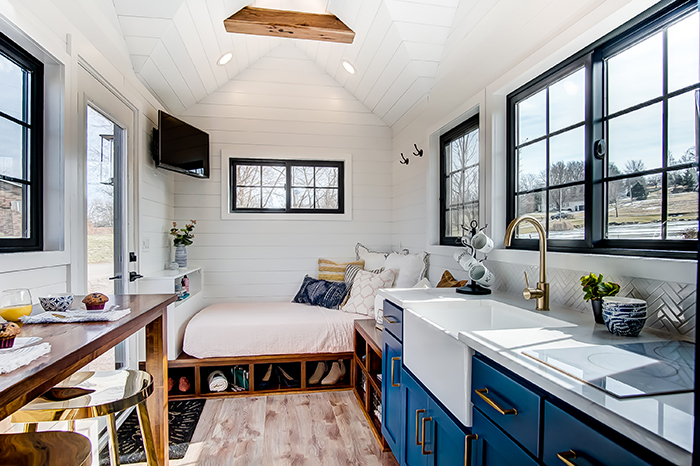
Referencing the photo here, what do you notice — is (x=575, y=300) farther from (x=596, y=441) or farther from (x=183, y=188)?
(x=183, y=188)

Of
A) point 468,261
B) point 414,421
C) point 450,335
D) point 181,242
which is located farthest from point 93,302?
point 181,242

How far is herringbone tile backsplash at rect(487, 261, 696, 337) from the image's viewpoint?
1197 mm

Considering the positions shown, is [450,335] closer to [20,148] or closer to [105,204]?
[20,148]

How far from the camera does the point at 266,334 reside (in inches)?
125

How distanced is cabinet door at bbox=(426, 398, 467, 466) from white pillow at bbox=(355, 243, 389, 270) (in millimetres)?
2410

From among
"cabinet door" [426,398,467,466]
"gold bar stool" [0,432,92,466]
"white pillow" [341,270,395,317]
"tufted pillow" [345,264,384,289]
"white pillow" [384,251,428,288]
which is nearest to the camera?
"gold bar stool" [0,432,92,466]

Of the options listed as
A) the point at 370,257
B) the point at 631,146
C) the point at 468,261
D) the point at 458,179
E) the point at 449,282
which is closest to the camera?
the point at 631,146

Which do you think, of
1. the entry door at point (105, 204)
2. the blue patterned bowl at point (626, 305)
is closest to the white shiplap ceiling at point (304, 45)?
the entry door at point (105, 204)

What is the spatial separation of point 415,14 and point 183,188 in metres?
2.66

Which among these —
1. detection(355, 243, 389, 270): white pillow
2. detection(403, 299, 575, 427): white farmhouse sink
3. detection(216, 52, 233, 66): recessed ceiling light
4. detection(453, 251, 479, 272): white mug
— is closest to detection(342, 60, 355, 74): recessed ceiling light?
detection(216, 52, 233, 66): recessed ceiling light

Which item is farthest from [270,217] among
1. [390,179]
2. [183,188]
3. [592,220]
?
A: [592,220]

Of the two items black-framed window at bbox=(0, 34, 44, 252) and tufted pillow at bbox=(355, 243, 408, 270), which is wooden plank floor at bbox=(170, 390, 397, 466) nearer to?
tufted pillow at bbox=(355, 243, 408, 270)

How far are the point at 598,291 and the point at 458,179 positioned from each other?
1686 mm

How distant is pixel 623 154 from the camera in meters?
1.57
